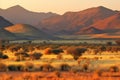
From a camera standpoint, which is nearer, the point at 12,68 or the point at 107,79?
the point at 107,79

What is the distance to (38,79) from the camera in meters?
29.7

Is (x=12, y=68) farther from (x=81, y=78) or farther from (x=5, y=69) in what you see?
(x=81, y=78)

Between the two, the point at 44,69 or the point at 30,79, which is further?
the point at 44,69

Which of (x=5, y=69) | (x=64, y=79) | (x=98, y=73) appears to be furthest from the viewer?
(x=5, y=69)

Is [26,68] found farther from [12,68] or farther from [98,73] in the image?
[98,73]

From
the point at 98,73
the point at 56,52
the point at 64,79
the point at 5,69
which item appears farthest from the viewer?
the point at 56,52

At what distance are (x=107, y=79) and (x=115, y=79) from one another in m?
0.63

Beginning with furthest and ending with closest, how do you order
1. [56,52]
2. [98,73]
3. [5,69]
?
[56,52] → [5,69] → [98,73]

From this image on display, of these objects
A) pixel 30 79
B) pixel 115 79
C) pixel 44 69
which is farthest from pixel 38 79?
pixel 44 69

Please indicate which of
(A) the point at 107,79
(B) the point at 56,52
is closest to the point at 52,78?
(A) the point at 107,79

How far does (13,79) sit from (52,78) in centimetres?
263

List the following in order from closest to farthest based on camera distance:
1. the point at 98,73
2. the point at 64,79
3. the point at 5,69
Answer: the point at 64,79
the point at 98,73
the point at 5,69

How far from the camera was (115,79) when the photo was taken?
1183 inches

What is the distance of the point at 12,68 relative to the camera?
133 ft
